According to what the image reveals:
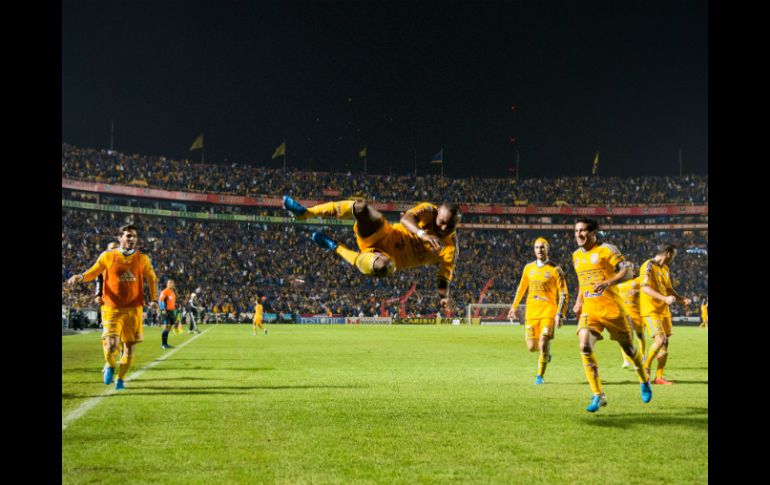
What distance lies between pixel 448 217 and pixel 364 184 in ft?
215

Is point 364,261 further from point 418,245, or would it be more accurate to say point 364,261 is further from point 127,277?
point 127,277

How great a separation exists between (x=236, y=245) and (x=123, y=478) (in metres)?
58.2

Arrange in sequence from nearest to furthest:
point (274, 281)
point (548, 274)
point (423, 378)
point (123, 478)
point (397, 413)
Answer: point (123, 478), point (397, 413), point (548, 274), point (423, 378), point (274, 281)

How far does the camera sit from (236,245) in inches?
2502

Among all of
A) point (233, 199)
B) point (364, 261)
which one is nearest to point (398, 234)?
point (364, 261)

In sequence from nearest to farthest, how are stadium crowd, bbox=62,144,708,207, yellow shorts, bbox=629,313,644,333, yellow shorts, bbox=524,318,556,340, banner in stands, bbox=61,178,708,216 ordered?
1. yellow shorts, bbox=524,318,556,340
2. yellow shorts, bbox=629,313,644,333
3. banner in stands, bbox=61,178,708,216
4. stadium crowd, bbox=62,144,708,207

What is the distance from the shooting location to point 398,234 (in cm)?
887

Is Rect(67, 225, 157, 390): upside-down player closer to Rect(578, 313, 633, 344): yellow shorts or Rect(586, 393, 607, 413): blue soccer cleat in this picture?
Rect(578, 313, 633, 344): yellow shorts

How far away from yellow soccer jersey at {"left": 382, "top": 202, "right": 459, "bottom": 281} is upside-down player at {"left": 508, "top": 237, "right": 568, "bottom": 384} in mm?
5140

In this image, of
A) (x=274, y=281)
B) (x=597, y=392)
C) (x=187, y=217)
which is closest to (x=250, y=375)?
(x=597, y=392)

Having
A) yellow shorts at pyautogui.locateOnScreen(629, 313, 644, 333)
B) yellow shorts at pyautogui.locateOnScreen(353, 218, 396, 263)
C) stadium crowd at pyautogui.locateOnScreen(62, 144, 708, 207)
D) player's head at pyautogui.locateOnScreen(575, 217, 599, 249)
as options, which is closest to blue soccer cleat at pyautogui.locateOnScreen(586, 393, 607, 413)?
player's head at pyautogui.locateOnScreen(575, 217, 599, 249)

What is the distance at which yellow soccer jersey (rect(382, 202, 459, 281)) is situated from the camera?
8.62 m
